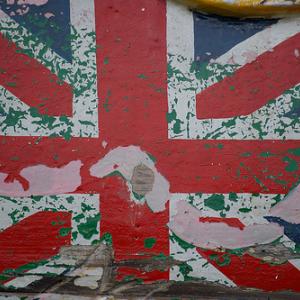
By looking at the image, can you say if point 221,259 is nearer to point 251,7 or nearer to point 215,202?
point 215,202

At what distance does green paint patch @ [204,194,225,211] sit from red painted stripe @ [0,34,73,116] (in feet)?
1.59

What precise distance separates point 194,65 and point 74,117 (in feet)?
1.27

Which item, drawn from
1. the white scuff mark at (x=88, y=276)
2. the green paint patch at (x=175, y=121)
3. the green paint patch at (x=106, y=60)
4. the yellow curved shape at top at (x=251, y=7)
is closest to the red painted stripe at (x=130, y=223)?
the white scuff mark at (x=88, y=276)

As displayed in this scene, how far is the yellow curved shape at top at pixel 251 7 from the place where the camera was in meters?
1.02

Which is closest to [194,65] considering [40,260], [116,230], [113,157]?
[113,157]

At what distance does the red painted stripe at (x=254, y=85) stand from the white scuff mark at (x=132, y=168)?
0.21 meters

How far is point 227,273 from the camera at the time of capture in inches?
43.4

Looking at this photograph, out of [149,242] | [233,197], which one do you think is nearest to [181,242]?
[149,242]

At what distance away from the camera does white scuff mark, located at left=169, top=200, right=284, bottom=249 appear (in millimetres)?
1087

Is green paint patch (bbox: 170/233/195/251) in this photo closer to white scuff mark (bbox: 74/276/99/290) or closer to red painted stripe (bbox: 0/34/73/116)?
white scuff mark (bbox: 74/276/99/290)

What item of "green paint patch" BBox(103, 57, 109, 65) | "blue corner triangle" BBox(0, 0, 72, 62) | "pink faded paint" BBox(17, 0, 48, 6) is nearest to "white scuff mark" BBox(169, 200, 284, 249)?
"green paint patch" BBox(103, 57, 109, 65)

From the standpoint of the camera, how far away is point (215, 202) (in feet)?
3.59

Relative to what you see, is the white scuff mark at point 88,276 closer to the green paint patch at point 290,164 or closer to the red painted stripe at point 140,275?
the red painted stripe at point 140,275

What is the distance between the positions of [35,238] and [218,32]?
0.82m
